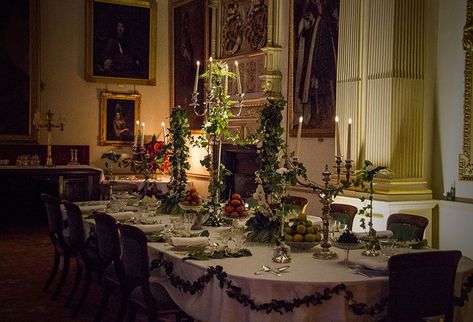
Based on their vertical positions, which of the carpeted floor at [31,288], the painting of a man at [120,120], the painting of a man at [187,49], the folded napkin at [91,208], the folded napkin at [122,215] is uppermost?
the painting of a man at [187,49]

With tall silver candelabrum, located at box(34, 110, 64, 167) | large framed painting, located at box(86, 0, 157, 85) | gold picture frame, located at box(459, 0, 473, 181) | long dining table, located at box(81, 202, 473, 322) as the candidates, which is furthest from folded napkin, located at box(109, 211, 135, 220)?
large framed painting, located at box(86, 0, 157, 85)

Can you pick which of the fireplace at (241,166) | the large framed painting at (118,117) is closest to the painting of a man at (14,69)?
the large framed painting at (118,117)

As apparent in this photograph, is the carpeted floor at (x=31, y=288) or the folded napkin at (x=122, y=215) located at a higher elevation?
the folded napkin at (x=122, y=215)

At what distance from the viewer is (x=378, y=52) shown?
6.86 meters

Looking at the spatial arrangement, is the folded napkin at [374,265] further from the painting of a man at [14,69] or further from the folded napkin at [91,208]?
the painting of a man at [14,69]

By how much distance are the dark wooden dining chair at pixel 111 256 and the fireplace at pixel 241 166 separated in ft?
17.9

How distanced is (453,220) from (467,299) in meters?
2.84

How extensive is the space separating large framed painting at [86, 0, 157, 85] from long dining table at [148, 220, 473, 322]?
30.6ft

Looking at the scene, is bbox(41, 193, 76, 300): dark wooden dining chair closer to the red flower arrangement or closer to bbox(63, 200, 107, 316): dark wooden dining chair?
bbox(63, 200, 107, 316): dark wooden dining chair

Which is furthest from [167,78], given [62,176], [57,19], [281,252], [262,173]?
[281,252]

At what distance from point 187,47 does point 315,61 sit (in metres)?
4.69

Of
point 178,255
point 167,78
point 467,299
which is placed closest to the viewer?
point 467,299

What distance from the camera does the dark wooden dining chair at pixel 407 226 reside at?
4.89 metres

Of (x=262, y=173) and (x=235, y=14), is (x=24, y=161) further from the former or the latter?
(x=262, y=173)
